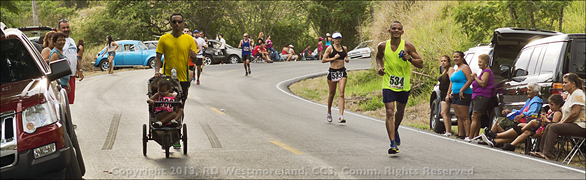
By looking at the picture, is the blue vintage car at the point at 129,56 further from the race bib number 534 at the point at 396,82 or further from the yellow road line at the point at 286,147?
the race bib number 534 at the point at 396,82

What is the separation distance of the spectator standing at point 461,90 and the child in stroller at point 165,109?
5.77 metres

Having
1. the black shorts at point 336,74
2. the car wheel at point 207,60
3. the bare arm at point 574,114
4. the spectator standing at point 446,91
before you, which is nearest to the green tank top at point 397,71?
the bare arm at point 574,114

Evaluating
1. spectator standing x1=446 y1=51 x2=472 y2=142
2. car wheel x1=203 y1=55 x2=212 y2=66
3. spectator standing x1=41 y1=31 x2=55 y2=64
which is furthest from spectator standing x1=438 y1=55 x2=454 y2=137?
car wheel x1=203 y1=55 x2=212 y2=66

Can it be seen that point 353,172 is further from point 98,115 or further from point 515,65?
point 98,115

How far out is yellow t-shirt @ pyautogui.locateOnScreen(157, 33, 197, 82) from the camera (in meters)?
8.34

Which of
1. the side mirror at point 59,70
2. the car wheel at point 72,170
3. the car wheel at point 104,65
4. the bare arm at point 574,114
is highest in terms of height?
the side mirror at point 59,70

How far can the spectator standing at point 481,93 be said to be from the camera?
1070 cm

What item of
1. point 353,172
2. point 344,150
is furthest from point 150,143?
point 353,172

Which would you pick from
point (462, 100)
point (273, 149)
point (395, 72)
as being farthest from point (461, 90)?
point (273, 149)

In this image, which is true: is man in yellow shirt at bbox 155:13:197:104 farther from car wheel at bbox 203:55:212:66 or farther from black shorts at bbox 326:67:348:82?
car wheel at bbox 203:55:212:66

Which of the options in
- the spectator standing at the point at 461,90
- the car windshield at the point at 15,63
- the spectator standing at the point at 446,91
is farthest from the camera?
the spectator standing at the point at 446,91

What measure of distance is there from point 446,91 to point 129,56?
20.8 meters

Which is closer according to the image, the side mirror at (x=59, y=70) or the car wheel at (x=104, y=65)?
the side mirror at (x=59, y=70)

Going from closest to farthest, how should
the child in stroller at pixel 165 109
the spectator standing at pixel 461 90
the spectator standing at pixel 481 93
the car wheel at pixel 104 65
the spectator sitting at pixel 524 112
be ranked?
1. the child in stroller at pixel 165 109
2. the spectator sitting at pixel 524 112
3. the spectator standing at pixel 481 93
4. the spectator standing at pixel 461 90
5. the car wheel at pixel 104 65
